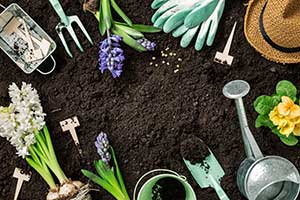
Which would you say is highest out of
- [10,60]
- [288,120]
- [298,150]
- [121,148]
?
[10,60]

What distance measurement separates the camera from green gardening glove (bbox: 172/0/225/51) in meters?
1.48

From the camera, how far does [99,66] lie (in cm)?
152

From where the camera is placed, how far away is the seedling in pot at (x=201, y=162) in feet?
4.94

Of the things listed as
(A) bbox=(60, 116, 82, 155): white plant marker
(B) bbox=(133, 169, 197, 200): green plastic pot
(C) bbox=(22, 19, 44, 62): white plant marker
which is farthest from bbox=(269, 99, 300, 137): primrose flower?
(C) bbox=(22, 19, 44, 62): white plant marker

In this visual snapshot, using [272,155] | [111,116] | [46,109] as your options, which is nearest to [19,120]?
[46,109]

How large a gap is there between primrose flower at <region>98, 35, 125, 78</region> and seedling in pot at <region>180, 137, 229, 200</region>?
25 cm

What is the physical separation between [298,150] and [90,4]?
63cm

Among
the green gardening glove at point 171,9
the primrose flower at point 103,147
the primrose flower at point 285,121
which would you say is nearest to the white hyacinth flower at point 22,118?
the primrose flower at point 103,147

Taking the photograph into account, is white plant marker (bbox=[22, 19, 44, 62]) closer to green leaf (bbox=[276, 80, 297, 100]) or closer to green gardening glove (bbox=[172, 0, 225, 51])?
green gardening glove (bbox=[172, 0, 225, 51])

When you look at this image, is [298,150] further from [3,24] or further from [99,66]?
[3,24]

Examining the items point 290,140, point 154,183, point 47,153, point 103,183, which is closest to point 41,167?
point 47,153

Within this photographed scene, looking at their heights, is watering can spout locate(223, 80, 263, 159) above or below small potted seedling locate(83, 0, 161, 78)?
below

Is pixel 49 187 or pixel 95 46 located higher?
pixel 95 46

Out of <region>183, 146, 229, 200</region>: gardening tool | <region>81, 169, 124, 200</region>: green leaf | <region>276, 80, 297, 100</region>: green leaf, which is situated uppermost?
<region>81, 169, 124, 200</region>: green leaf
